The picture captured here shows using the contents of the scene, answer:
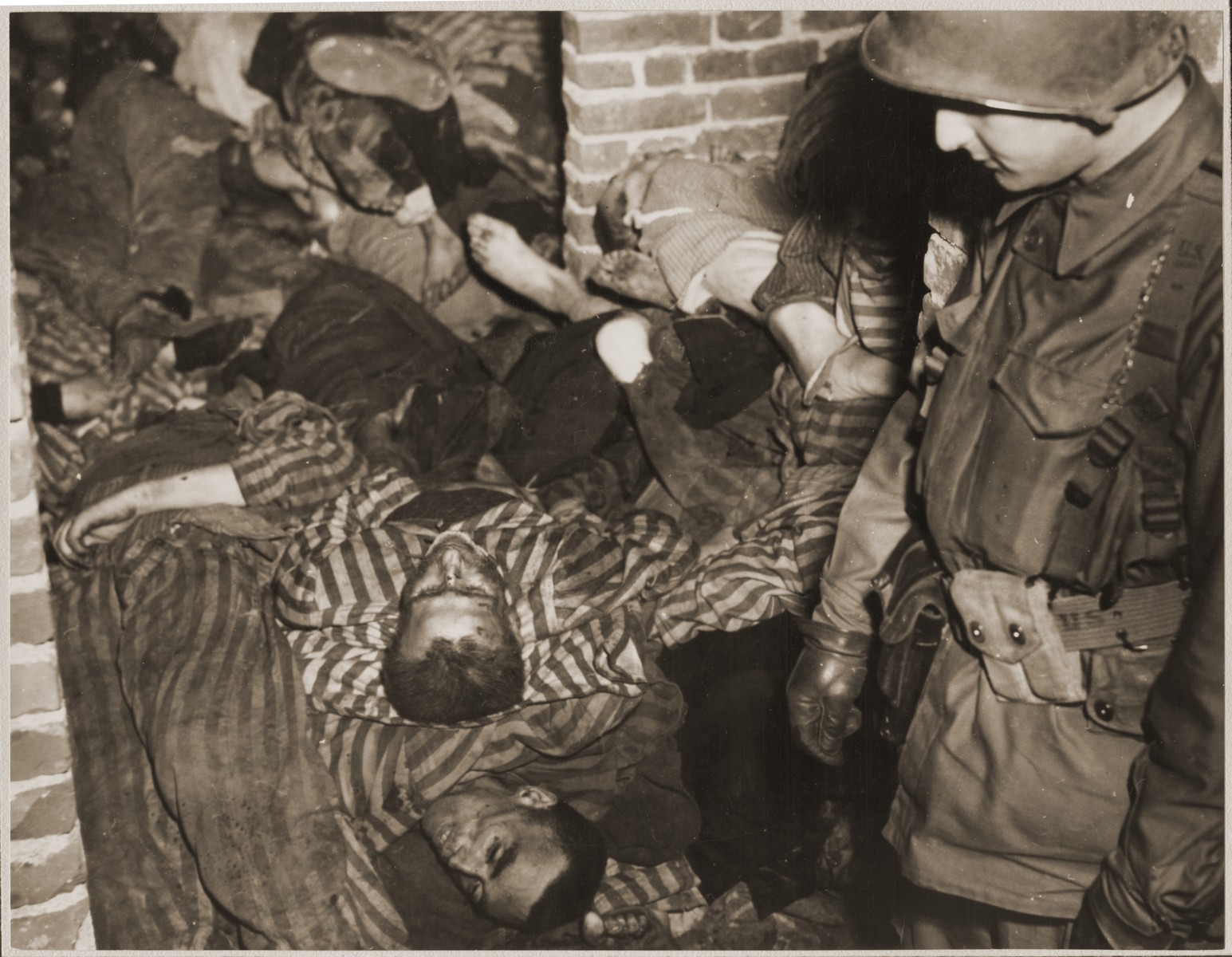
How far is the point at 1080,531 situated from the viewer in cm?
147

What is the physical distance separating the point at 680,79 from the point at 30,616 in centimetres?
251

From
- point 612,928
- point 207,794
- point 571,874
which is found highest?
point 207,794

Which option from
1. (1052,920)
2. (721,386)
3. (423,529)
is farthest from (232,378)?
(1052,920)

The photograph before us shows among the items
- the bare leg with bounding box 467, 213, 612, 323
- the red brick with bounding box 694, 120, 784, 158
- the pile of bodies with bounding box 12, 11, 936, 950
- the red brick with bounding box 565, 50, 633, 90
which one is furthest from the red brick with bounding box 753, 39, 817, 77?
the bare leg with bounding box 467, 213, 612, 323

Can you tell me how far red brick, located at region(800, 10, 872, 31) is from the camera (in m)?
3.55

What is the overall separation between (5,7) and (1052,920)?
2045 mm

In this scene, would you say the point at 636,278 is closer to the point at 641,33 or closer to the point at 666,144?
the point at 666,144

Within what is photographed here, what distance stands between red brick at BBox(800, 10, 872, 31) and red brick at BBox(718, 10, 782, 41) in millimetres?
91

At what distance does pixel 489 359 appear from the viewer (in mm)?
3590

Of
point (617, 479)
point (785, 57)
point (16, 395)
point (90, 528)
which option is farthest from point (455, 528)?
point (785, 57)

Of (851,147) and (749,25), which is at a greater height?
(749,25)

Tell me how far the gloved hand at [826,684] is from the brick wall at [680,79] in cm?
202

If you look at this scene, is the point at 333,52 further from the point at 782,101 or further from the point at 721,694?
the point at 721,694

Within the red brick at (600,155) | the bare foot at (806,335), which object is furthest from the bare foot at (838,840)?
the red brick at (600,155)
